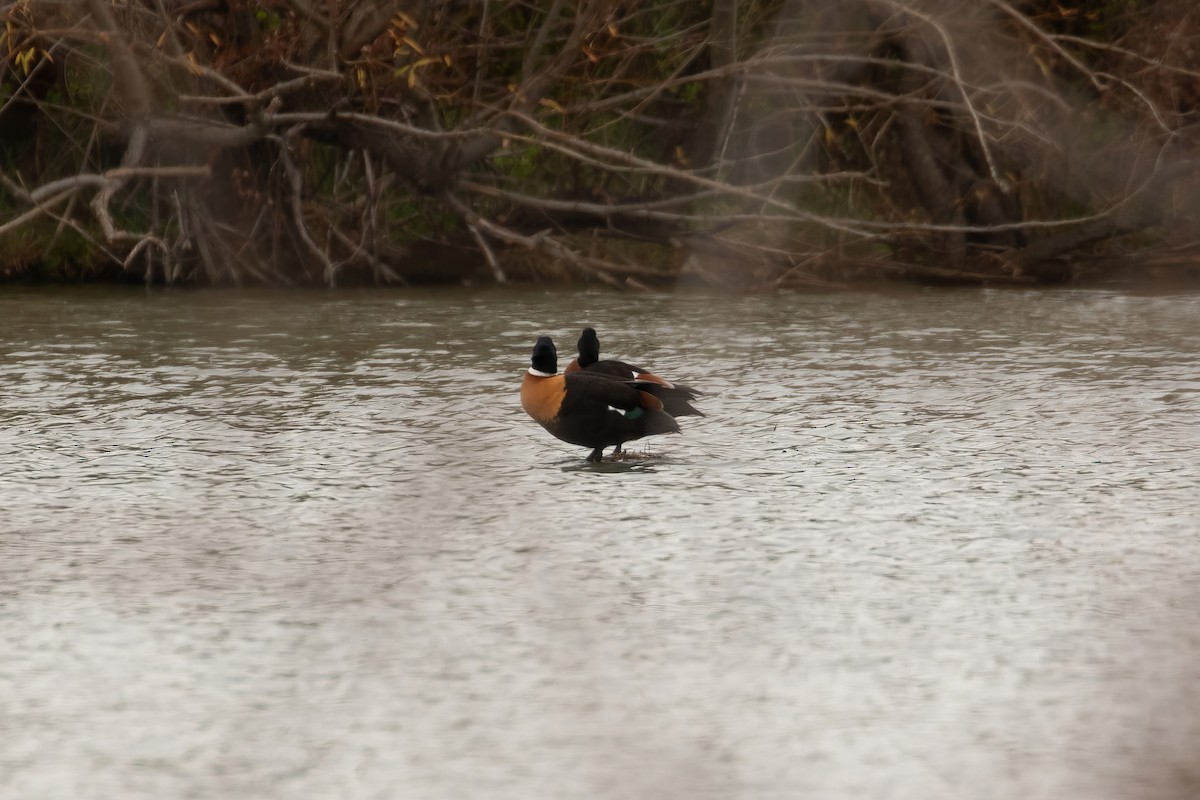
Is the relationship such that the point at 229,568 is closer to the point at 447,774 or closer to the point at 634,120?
the point at 447,774

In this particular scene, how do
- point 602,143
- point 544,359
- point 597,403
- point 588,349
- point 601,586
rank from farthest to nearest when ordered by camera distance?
point 602,143, point 588,349, point 544,359, point 597,403, point 601,586

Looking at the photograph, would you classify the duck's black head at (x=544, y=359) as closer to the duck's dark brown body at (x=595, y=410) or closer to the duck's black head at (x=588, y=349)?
the duck's dark brown body at (x=595, y=410)

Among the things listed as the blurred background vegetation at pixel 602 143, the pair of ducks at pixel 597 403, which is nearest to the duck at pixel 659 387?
the pair of ducks at pixel 597 403

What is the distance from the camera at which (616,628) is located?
4.01 m

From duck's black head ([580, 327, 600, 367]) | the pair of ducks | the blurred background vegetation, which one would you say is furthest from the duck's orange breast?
the blurred background vegetation

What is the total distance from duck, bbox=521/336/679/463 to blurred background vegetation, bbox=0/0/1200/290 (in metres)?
6.16

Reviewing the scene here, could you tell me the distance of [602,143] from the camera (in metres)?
14.2

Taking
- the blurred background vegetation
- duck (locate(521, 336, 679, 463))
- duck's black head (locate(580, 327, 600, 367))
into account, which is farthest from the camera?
the blurred background vegetation

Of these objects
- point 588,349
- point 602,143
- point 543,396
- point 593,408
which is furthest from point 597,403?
point 602,143

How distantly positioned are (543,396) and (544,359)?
0.15m

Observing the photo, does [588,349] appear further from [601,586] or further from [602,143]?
[602,143]

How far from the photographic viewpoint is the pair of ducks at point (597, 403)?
236 inches

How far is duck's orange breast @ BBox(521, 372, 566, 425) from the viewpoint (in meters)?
6.04

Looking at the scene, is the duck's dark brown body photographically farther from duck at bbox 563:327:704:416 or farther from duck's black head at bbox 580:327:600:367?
duck's black head at bbox 580:327:600:367
